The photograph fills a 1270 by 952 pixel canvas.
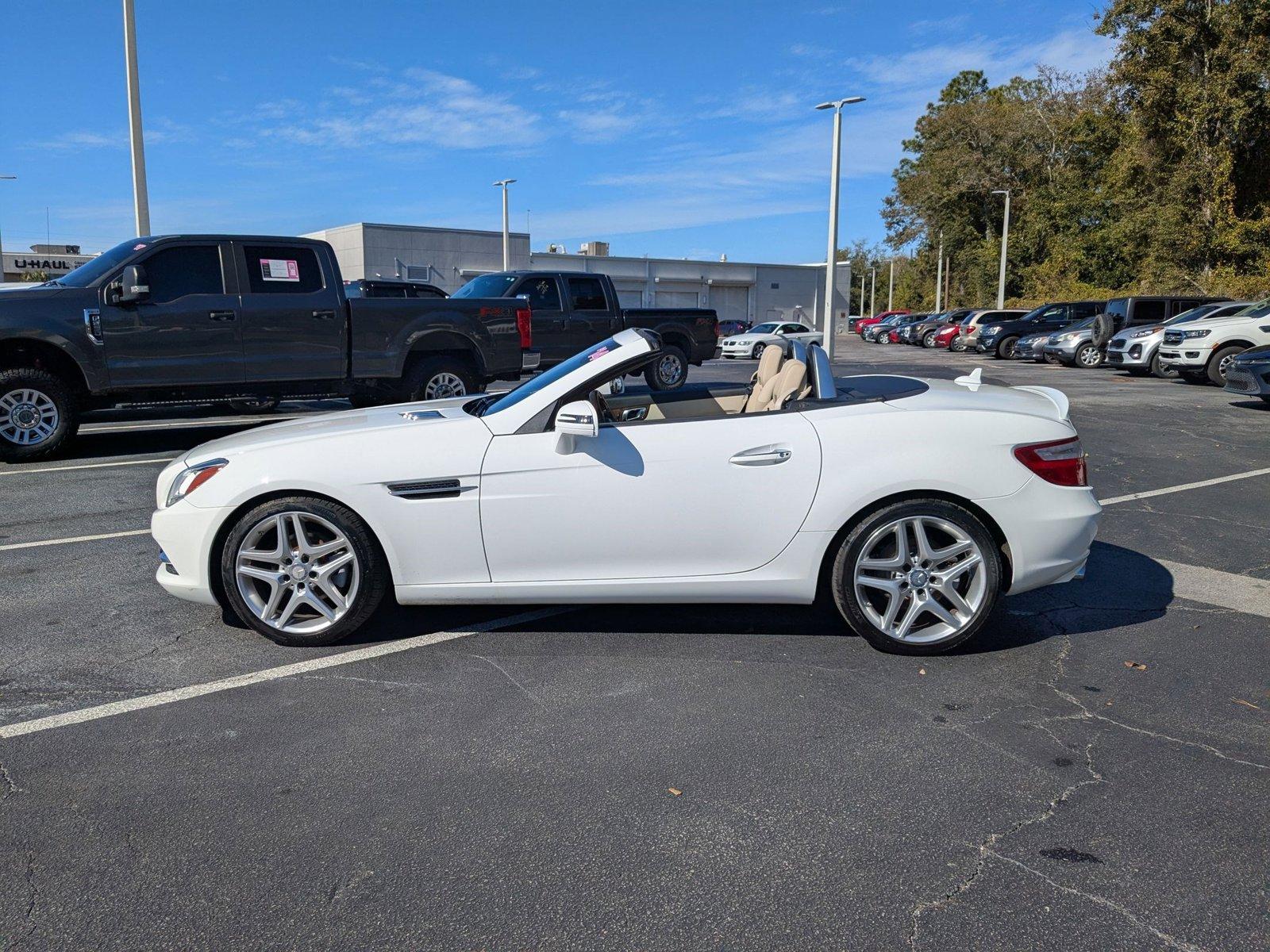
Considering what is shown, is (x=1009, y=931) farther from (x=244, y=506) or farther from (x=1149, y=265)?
(x=1149, y=265)

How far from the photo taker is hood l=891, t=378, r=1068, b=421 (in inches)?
174

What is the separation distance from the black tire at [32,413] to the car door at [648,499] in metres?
6.89

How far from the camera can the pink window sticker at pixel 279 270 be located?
32.7 ft

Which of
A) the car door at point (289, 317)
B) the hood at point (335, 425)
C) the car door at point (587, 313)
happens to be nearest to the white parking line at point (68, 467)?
the car door at point (289, 317)

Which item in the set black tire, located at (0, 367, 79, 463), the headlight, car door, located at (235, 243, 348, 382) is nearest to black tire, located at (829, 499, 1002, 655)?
the headlight

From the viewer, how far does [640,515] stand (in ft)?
13.8

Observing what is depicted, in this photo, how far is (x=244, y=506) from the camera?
4285 mm

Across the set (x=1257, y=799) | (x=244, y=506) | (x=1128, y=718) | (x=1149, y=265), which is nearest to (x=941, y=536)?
(x=1128, y=718)

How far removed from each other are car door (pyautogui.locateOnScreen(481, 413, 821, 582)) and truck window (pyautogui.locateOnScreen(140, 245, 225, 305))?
6.70m

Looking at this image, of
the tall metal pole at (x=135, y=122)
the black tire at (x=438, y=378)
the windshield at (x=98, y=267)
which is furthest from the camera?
the tall metal pole at (x=135, y=122)

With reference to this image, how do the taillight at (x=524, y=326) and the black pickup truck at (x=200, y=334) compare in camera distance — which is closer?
the black pickup truck at (x=200, y=334)

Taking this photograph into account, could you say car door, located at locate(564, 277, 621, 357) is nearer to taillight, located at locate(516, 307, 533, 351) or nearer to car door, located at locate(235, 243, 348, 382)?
taillight, located at locate(516, 307, 533, 351)

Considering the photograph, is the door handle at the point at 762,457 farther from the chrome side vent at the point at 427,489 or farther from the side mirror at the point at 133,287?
the side mirror at the point at 133,287

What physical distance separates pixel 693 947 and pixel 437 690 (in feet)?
5.98
